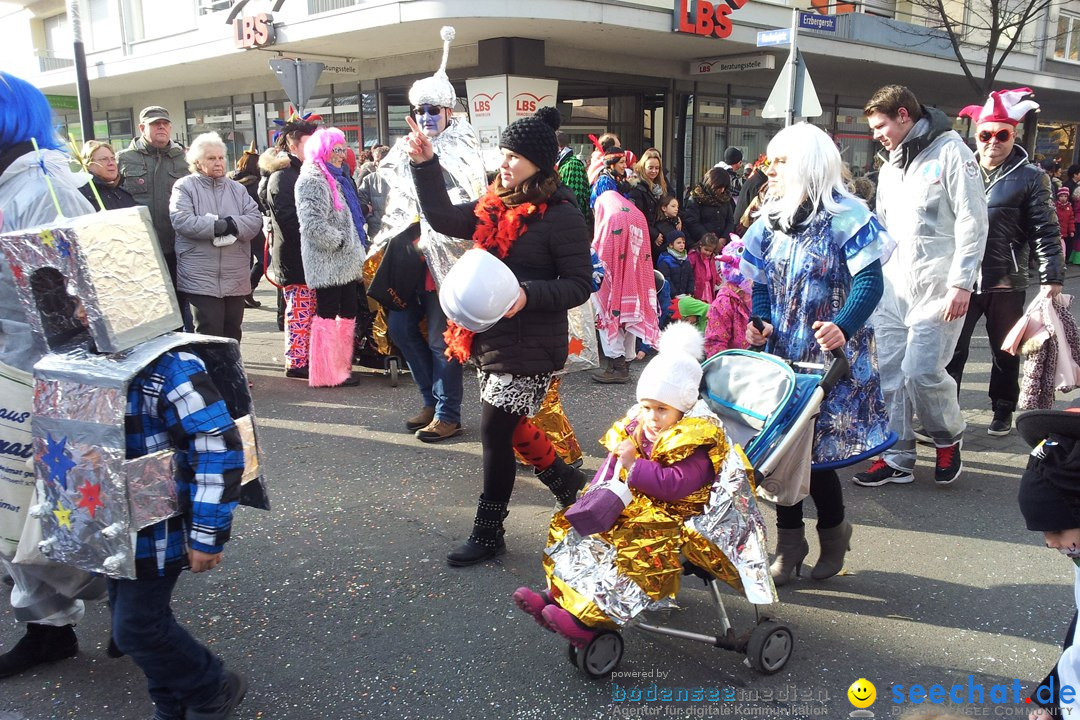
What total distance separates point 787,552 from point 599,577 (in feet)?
3.69

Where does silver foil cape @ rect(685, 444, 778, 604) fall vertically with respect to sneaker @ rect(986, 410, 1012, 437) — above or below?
above

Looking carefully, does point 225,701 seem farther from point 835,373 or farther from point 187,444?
point 835,373

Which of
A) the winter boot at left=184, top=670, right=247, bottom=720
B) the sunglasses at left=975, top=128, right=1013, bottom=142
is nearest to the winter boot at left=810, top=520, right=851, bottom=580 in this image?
the winter boot at left=184, top=670, right=247, bottom=720

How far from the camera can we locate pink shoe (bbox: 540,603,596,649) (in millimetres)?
2672

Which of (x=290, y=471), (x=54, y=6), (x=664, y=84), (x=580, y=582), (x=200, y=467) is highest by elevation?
(x=54, y=6)

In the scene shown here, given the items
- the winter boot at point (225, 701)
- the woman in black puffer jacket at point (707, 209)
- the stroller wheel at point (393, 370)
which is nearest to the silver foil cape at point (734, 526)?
the winter boot at point (225, 701)

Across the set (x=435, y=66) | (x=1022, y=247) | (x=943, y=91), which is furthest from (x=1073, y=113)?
(x=1022, y=247)

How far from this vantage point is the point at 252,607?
333 cm

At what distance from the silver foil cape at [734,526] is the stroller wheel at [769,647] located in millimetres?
169

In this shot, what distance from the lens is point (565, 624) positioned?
2674 millimetres

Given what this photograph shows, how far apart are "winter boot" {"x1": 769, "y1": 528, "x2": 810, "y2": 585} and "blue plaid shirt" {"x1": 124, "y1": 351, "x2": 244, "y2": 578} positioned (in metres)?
2.25

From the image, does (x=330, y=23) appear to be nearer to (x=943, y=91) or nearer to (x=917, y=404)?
(x=917, y=404)

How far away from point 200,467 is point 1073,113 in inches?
1384

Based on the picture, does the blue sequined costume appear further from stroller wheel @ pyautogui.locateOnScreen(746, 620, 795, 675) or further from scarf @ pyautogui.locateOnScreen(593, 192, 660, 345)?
scarf @ pyautogui.locateOnScreen(593, 192, 660, 345)
